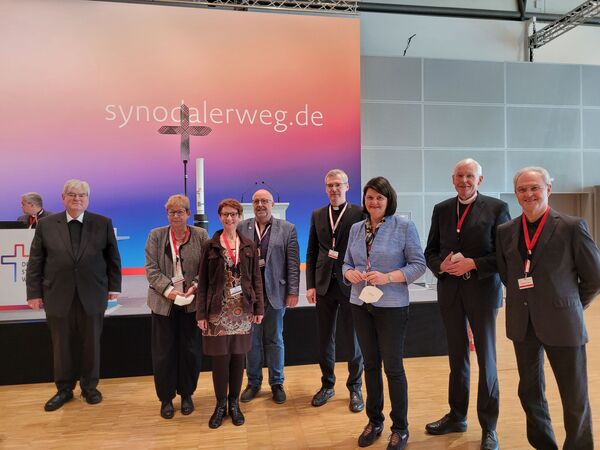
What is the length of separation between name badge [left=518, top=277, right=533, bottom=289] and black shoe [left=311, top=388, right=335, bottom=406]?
5.25 feet

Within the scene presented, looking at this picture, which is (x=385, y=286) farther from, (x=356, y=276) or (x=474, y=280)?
(x=474, y=280)

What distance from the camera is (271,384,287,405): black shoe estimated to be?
296 centimetres

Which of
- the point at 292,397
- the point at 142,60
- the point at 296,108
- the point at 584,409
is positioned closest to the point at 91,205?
the point at 142,60

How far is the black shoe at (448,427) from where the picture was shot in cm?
247

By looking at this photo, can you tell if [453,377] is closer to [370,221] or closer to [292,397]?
[370,221]

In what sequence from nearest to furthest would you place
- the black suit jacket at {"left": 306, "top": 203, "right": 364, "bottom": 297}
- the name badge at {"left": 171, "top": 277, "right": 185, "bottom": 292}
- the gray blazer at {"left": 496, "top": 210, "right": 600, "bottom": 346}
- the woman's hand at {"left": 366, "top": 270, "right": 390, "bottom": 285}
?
1. the gray blazer at {"left": 496, "top": 210, "right": 600, "bottom": 346}
2. the woman's hand at {"left": 366, "top": 270, "right": 390, "bottom": 285}
3. the name badge at {"left": 171, "top": 277, "right": 185, "bottom": 292}
4. the black suit jacket at {"left": 306, "top": 203, "right": 364, "bottom": 297}

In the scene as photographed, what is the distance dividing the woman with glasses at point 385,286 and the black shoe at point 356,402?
21.7 inches

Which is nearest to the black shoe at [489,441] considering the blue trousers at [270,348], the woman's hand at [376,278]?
the woman's hand at [376,278]

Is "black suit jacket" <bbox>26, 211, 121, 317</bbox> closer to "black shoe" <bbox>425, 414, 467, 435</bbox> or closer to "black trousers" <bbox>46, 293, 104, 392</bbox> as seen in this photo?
"black trousers" <bbox>46, 293, 104, 392</bbox>

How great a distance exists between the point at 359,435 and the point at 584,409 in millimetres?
1163

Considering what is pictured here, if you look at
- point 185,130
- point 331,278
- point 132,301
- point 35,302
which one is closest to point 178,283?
point 331,278

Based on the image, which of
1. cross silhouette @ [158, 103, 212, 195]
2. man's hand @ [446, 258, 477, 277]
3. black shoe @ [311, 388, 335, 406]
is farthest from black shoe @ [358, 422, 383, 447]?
cross silhouette @ [158, 103, 212, 195]

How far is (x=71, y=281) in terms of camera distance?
2.94 meters

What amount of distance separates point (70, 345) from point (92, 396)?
40 centimetres
